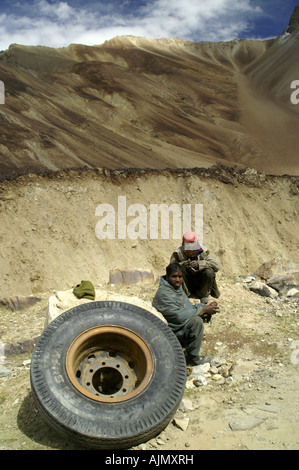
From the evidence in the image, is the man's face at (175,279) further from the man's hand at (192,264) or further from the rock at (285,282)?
the rock at (285,282)

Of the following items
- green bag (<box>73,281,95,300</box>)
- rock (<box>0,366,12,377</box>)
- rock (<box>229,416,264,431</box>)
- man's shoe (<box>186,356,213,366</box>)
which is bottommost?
rock (<box>0,366,12,377</box>)

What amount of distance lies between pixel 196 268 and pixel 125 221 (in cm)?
680

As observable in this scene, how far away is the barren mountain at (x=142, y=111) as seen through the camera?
65.6ft

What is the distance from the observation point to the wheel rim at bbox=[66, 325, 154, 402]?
13.6 feet

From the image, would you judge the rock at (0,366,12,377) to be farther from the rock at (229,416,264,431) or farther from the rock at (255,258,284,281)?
the rock at (255,258,284,281)

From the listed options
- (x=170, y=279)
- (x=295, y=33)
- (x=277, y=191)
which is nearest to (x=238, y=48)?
(x=295, y=33)

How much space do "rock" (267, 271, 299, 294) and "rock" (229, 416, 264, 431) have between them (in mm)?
4635

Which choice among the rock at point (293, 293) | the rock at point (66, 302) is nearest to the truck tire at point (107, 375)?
the rock at point (66, 302)

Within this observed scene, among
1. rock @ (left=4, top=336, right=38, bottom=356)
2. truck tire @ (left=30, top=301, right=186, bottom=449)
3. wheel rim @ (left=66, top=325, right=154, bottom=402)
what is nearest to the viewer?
truck tire @ (left=30, top=301, right=186, bottom=449)

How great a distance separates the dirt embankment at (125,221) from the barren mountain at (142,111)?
234 centimetres

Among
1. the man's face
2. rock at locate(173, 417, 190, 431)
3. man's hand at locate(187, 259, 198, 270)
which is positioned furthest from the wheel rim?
man's hand at locate(187, 259, 198, 270)

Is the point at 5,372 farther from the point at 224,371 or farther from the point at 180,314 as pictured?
the point at 224,371

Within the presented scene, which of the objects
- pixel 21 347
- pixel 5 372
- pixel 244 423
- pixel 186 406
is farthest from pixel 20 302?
pixel 244 423

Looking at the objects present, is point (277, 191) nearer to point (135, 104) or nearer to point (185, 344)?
point (185, 344)
